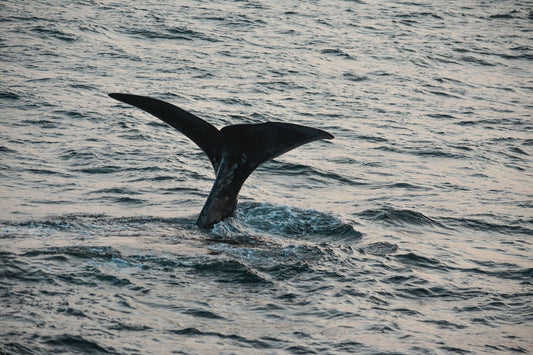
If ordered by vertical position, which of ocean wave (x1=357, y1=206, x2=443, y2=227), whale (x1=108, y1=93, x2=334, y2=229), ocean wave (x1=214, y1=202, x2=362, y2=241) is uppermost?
whale (x1=108, y1=93, x2=334, y2=229)

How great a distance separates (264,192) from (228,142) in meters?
3.10

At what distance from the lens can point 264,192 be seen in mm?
12133

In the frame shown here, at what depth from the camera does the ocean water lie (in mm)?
7406

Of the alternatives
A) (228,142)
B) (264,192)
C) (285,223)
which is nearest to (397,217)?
(285,223)

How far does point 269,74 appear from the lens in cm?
1950

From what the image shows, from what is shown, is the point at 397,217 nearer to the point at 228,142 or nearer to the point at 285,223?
the point at 285,223

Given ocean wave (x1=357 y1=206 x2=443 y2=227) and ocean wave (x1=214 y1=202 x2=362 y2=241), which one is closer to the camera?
ocean wave (x1=214 y1=202 x2=362 y2=241)

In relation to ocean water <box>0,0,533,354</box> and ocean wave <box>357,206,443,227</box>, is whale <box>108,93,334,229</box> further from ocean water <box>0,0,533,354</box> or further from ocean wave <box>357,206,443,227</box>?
ocean wave <box>357,206,443,227</box>

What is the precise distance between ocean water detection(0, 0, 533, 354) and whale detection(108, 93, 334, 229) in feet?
1.07

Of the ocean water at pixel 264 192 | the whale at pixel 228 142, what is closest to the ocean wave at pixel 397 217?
the ocean water at pixel 264 192

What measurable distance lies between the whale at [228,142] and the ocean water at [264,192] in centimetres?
33

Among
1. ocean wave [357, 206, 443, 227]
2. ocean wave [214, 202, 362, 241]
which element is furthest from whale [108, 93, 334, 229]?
ocean wave [357, 206, 443, 227]

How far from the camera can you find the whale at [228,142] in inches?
338

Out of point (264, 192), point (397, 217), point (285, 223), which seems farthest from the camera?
point (264, 192)
